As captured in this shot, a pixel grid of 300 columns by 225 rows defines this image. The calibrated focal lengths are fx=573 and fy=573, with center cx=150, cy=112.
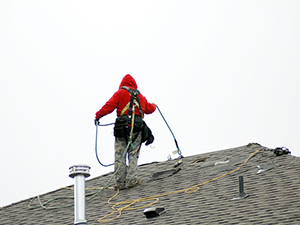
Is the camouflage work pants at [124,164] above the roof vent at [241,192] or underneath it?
above

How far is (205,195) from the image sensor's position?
28.7 ft

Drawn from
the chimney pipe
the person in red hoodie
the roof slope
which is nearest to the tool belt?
the person in red hoodie

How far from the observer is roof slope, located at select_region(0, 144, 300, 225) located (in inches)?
291

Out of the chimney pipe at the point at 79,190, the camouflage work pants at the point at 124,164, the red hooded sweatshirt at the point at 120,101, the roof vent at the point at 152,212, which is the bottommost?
the chimney pipe at the point at 79,190

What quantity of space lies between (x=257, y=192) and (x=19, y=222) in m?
4.00

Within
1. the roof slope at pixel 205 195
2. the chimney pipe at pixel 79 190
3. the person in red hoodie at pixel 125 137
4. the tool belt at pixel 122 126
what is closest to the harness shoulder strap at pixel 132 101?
the person in red hoodie at pixel 125 137

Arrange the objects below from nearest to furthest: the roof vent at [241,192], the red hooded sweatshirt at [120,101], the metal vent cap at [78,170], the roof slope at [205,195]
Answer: the metal vent cap at [78,170] < the roof slope at [205,195] < the roof vent at [241,192] < the red hooded sweatshirt at [120,101]

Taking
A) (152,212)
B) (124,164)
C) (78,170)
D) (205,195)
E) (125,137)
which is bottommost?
(78,170)

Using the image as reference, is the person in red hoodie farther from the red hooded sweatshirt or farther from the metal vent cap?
the metal vent cap

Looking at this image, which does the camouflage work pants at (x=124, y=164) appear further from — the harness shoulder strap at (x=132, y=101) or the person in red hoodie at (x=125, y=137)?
the harness shoulder strap at (x=132, y=101)

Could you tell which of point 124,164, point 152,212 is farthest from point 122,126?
point 152,212

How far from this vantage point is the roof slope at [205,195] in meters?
7.39

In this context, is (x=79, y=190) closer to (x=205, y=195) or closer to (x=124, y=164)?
(x=205, y=195)

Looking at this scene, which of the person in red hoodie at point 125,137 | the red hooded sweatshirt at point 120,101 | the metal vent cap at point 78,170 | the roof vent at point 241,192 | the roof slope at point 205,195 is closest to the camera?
the metal vent cap at point 78,170
